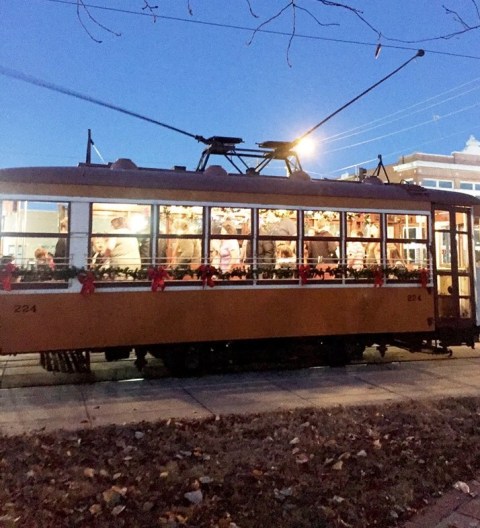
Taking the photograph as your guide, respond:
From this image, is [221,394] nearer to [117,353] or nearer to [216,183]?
[117,353]

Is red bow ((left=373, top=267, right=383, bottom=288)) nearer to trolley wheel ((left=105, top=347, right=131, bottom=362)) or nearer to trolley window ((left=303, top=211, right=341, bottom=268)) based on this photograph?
trolley window ((left=303, top=211, right=341, bottom=268))

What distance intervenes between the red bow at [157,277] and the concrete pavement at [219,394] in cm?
137

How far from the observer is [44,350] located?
7324 mm

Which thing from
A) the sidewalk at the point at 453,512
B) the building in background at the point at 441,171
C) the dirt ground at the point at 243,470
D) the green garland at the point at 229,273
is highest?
the building in background at the point at 441,171

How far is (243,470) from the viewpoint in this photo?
14.6 ft

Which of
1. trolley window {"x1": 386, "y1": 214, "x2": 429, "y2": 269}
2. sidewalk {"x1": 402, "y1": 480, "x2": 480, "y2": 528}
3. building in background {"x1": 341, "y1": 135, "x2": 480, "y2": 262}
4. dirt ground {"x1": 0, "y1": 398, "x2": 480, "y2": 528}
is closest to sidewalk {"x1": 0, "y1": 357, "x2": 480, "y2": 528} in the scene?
dirt ground {"x1": 0, "y1": 398, "x2": 480, "y2": 528}

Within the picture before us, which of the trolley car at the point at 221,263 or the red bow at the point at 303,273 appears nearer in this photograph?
the trolley car at the point at 221,263

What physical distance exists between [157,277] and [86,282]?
3.17 feet

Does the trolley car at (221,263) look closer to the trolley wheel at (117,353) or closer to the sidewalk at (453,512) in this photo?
the trolley wheel at (117,353)

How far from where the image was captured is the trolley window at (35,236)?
7367 millimetres

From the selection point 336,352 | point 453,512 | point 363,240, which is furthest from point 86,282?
point 453,512

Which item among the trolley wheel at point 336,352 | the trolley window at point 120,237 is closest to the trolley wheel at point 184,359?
the trolley window at point 120,237

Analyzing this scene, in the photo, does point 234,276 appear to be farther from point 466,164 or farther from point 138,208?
point 466,164

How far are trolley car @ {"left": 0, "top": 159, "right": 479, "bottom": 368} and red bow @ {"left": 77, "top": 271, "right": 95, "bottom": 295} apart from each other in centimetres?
2
